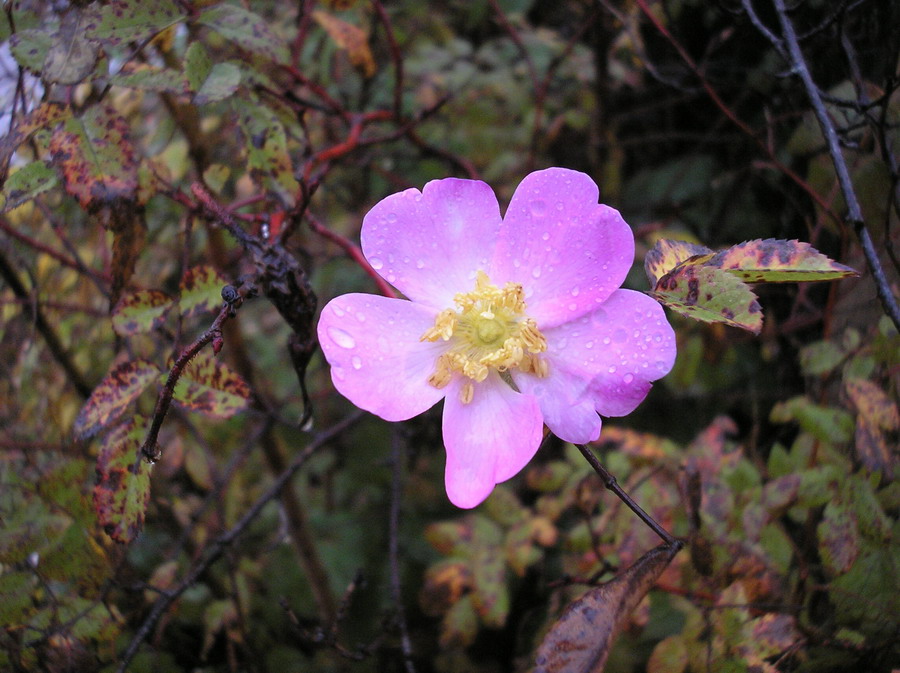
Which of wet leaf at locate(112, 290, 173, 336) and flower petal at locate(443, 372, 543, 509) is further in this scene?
wet leaf at locate(112, 290, 173, 336)

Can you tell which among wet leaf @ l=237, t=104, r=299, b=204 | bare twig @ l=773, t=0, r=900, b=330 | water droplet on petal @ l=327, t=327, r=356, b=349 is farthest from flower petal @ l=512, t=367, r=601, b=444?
wet leaf @ l=237, t=104, r=299, b=204

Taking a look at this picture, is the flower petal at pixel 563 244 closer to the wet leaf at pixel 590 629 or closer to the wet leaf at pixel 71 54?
the wet leaf at pixel 590 629

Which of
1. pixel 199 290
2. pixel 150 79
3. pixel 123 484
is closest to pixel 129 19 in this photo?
pixel 150 79

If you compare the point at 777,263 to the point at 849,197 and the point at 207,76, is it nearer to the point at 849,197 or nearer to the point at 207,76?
the point at 849,197

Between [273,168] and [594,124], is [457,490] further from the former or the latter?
[594,124]

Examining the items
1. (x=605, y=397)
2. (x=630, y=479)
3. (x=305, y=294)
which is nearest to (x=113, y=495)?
(x=305, y=294)

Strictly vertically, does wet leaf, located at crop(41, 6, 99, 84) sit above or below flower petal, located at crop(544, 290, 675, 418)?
above

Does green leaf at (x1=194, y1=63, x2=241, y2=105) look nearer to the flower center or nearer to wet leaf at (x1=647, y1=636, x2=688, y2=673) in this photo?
the flower center
